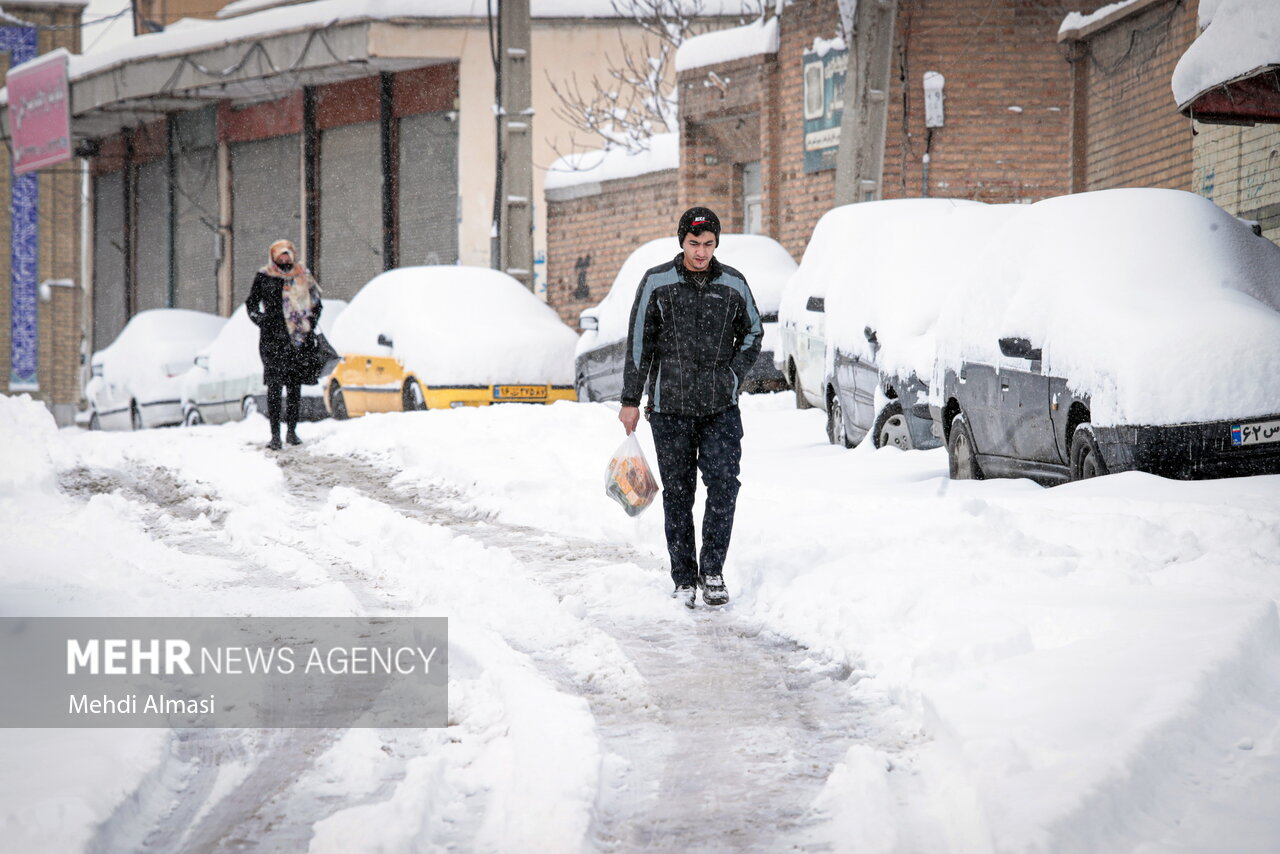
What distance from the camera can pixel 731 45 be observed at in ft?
69.4

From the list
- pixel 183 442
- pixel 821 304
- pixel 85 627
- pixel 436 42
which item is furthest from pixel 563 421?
pixel 436 42

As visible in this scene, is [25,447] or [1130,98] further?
[1130,98]

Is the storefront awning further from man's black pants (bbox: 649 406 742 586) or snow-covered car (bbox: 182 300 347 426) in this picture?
man's black pants (bbox: 649 406 742 586)

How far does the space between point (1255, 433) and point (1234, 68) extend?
3.23m

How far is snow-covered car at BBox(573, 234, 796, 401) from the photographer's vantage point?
16047 millimetres

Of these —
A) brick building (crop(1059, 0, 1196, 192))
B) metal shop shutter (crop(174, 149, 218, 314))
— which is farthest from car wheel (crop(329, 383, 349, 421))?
metal shop shutter (crop(174, 149, 218, 314))

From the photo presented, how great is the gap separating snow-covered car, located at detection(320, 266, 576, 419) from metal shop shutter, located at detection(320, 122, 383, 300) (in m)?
14.0

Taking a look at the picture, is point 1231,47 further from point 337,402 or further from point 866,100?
point 337,402

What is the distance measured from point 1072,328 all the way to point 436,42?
23197 mm

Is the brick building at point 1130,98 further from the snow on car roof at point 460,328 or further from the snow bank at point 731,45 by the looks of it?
the snow on car roof at point 460,328

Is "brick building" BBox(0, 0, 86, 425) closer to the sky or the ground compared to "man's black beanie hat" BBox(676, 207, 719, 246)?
closer to the sky
